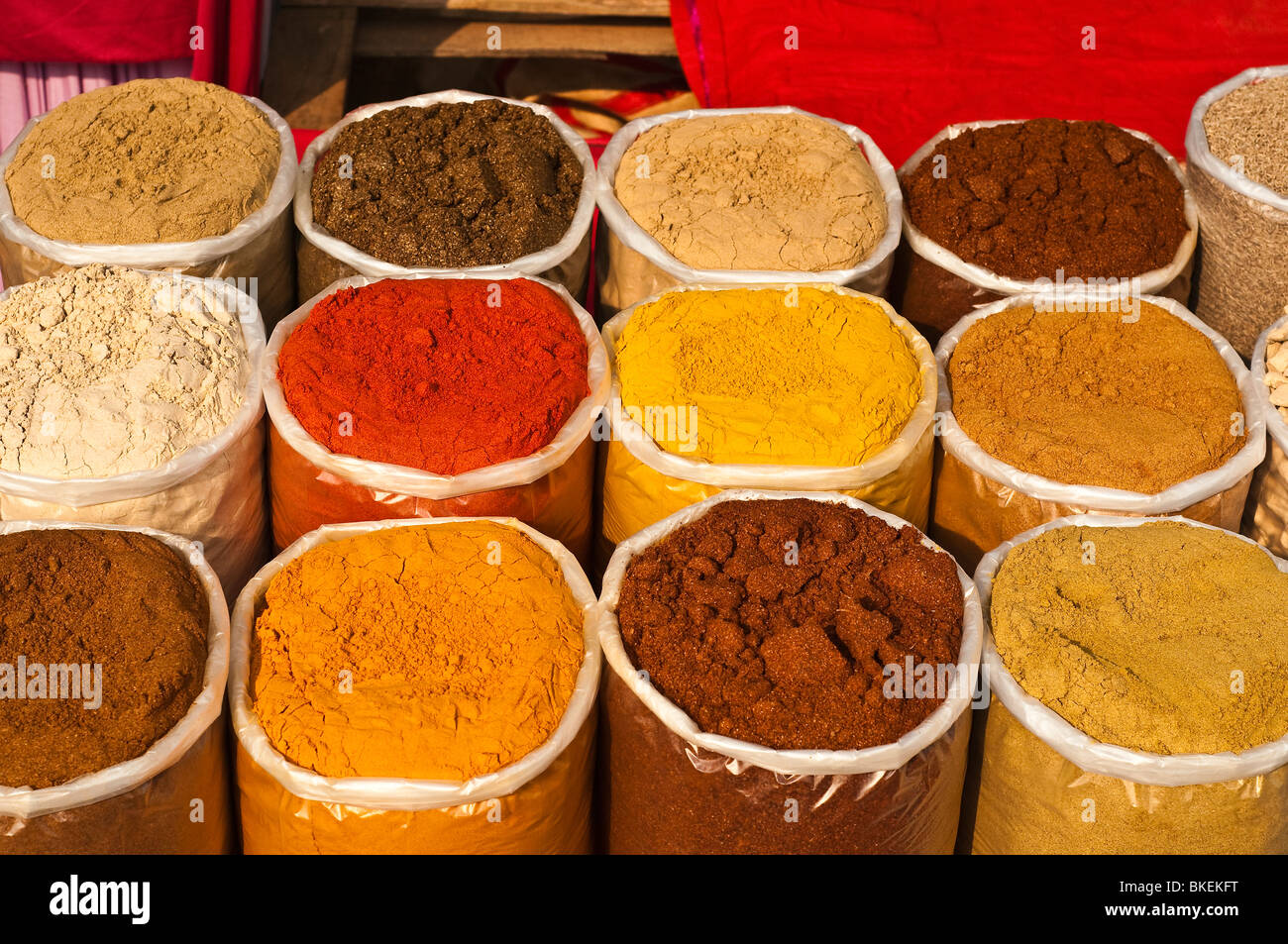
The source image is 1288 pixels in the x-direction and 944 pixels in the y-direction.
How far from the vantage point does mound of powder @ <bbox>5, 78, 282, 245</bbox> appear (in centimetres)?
191

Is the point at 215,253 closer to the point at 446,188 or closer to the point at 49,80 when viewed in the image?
the point at 446,188

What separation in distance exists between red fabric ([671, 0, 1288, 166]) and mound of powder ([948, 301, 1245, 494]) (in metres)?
0.90

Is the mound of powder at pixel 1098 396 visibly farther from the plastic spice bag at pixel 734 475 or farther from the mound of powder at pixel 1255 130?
the mound of powder at pixel 1255 130

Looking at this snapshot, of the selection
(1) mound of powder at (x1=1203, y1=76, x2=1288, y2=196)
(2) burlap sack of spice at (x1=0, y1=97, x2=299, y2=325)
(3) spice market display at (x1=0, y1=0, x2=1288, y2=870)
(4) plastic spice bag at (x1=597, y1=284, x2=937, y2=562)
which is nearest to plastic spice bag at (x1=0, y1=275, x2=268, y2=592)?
(3) spice market display at (x1=0, y1=0, x2=1288, y2=870)

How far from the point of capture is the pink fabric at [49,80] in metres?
2.48

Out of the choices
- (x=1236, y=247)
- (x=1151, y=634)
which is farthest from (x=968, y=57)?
(x=1151, y=634)

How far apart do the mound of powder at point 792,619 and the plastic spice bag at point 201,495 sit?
1.87ft

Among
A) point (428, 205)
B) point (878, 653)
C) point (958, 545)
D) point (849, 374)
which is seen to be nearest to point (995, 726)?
point (878, 653)

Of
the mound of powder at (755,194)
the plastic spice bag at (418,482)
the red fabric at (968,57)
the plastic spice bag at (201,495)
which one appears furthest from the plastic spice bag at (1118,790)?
the red fabric at (968,57)

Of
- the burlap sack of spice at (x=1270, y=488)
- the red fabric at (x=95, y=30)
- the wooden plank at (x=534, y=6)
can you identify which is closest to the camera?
the burlap sack of spice at (x=1270, y=488)

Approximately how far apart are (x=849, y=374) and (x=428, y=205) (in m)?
0.72

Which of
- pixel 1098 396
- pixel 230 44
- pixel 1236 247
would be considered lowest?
pixel 1098 396

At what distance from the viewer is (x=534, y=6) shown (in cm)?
279

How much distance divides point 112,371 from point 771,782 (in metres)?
1.03
